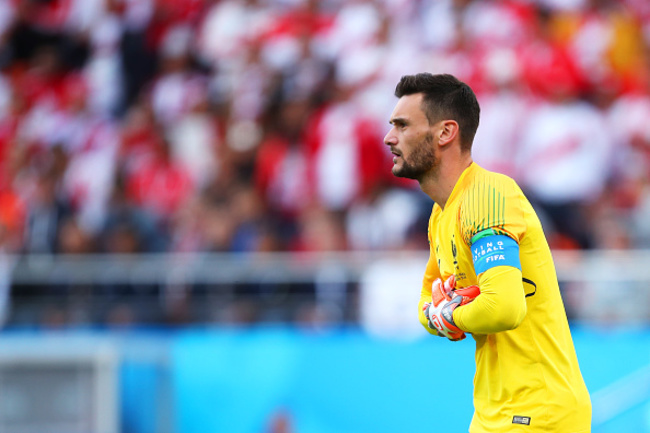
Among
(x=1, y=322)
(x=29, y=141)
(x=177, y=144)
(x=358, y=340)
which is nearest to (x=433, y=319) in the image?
(x=358, y=340)

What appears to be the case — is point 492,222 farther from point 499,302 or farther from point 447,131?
point 447,131

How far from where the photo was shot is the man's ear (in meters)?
3.69

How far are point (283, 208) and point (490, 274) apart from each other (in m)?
7.18

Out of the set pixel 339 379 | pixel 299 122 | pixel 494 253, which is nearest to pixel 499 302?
pixel 494 253

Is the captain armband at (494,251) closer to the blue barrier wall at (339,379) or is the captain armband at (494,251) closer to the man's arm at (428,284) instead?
the man's arm at (428,284)

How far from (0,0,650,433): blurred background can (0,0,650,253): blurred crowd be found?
29 millimetres

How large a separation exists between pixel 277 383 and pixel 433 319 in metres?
5.69

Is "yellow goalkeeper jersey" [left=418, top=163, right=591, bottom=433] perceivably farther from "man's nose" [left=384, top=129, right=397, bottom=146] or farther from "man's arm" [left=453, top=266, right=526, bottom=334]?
"man's nose" [left=384, top=129, right=397, bottom=146]

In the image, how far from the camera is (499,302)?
10.7 feet

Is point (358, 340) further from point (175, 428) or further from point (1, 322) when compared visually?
point (1, 322)

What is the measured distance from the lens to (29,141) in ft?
40.8

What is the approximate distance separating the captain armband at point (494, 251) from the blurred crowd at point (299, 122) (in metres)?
6.04

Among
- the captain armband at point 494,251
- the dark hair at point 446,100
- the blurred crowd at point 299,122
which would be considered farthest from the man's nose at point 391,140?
the blurred crowd at point 299,122

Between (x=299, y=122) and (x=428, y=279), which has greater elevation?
(x=299, y=122)
